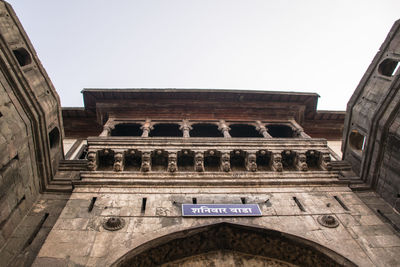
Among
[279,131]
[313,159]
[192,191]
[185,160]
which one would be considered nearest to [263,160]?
[313,159]

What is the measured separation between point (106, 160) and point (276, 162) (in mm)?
5397

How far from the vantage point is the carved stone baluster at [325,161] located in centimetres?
960

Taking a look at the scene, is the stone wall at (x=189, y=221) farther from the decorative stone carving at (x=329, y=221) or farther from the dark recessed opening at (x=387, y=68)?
the dark recessed opening at (x=387, y=68)

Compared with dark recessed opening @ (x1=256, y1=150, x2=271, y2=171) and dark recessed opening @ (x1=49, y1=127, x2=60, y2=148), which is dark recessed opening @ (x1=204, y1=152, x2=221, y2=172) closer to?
dark recessed opening @ (x1=256, y1=150, x2=271, y2=171)

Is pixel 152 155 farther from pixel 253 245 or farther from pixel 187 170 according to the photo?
pixel 253 245

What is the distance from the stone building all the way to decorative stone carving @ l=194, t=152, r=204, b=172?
0.11ft

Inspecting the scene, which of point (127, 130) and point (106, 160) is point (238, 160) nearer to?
point (106, 160)

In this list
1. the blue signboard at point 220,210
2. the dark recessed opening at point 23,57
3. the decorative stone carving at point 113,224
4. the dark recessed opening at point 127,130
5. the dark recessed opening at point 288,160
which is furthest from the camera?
the dark recessed opening at point 127,130

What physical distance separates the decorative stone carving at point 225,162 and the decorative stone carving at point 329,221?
9.57 feet

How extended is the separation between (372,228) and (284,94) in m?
6.67

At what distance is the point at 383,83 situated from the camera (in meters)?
9.06

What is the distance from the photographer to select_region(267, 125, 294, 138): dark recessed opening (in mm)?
12907

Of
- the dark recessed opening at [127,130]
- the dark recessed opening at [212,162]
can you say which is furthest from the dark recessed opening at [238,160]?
the dark recessed opening at [127,130]

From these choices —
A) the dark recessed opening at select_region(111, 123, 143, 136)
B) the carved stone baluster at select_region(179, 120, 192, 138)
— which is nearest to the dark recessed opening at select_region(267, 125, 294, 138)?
the carved stone baluster at select_region(179, 120, 192, 138)
